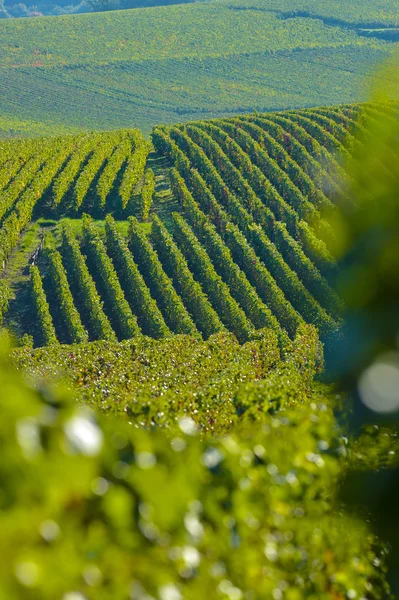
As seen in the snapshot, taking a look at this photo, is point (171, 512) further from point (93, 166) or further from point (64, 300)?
point (93, 166)

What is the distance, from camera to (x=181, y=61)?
115m

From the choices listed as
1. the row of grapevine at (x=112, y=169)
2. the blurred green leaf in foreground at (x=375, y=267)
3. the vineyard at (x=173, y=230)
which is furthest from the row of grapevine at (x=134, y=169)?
the blurred green leaf in foreground at (x=375, y=267)

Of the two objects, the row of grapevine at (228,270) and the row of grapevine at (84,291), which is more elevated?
the row of grapevine at (228,270)

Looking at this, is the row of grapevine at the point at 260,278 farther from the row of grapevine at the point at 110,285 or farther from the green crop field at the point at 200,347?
the row of grapevine at the point at 110,285

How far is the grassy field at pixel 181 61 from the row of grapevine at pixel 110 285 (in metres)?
54.4

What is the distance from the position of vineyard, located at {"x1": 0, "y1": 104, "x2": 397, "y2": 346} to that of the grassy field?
138 feet

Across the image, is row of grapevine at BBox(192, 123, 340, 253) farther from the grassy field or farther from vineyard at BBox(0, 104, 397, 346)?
the grassy field

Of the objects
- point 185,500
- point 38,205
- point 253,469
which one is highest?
point 185,500

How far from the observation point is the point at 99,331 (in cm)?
3020

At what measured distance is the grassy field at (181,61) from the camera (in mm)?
98875

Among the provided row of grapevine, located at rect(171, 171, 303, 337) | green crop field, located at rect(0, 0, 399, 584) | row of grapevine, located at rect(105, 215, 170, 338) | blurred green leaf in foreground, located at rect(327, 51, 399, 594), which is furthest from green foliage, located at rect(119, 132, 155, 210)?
blurred green leaf in foreground, located at rect(327, 51, 399, 594)

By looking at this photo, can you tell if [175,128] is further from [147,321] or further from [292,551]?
[292,551]

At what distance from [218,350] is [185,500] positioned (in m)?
21.8

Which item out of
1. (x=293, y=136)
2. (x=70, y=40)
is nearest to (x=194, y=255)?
(x=293, y=136)
